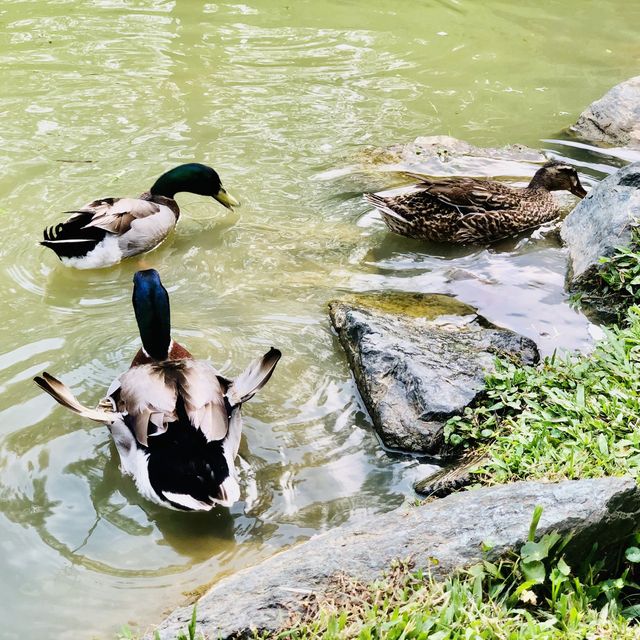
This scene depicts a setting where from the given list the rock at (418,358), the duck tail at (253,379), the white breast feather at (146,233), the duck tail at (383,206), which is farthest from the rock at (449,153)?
the duck tail at (253,379)

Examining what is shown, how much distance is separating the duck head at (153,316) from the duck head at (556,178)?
4026 millimetres

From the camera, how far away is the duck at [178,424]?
385 centimetres

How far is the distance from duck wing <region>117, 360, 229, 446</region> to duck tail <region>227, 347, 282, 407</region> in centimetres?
7

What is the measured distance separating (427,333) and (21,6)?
9781 mm

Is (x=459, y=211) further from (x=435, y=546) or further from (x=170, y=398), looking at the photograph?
(x=435, y=546)

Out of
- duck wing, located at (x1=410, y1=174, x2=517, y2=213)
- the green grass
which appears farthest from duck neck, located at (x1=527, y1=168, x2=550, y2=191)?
the green grass

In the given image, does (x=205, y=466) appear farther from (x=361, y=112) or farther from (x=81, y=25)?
(x=81, y=25)

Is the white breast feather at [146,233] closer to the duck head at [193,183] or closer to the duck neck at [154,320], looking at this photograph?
the duck head at [193,183]

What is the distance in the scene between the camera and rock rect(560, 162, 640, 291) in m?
5.77

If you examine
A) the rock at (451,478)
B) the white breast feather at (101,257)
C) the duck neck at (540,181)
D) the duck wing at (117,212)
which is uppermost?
the duck neck at (540,181)

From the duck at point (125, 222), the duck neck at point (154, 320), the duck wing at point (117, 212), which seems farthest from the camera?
the duck wing at point (117, 212)

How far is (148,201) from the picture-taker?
7227 mm

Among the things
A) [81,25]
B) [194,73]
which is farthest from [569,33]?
[81,25]

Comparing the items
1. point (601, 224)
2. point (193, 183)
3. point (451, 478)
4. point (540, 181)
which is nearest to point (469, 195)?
point (540, 181)
